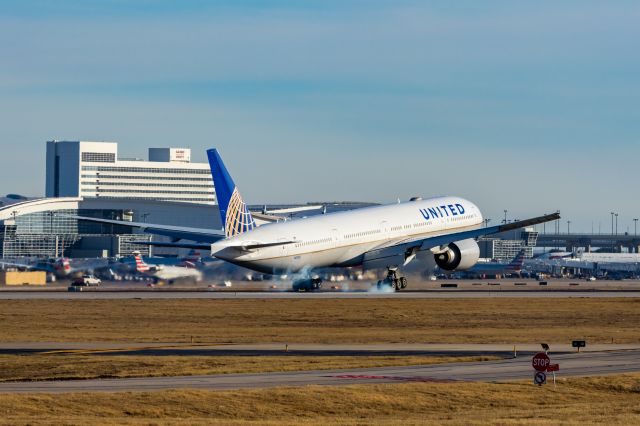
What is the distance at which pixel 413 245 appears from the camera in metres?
106

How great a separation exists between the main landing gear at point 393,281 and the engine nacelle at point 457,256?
14.4 ft

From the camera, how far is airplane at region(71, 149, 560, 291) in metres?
94.5

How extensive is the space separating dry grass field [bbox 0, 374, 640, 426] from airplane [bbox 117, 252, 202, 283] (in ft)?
223

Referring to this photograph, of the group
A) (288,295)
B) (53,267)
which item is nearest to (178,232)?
(288,295)

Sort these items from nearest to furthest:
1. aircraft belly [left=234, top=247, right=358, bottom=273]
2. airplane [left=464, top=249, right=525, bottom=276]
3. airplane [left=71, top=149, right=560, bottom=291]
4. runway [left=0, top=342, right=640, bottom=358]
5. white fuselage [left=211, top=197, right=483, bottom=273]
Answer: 1. runway [left=0, top=342, right=640, bottom=358]
2. white fuselage [left=211, top=197, right=483, bottom=273]
3. airplane [left=71, top=149, right=560, bottom=291]
4. aircraft belly [left=234, top=247, right=358, bottom=273]
5. airplane [left=464, top=249, right=525, bottom=276]

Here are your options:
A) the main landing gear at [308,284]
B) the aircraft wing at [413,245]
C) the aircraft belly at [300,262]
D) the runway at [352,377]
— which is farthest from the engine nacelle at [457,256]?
the runway at [352,377]

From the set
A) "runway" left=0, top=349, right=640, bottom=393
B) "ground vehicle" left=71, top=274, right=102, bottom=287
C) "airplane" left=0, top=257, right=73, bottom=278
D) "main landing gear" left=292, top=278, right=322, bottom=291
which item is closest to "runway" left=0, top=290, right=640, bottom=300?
"main landing gear" left=292, top=278, right=322, bottom=291

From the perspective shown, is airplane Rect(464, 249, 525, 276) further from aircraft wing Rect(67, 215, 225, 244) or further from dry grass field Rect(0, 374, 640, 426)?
dry grass field Rect(0, 374, 640, 426)

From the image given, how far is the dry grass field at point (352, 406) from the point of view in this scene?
1495 inches

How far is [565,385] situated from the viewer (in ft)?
148

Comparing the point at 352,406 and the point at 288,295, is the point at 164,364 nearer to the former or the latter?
the point at 352,406

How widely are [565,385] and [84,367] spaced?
1900 centimetres

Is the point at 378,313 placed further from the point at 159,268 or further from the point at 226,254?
the point at 159,268

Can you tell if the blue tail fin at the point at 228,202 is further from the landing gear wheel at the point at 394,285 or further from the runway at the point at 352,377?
the runway at the point at 352,377
